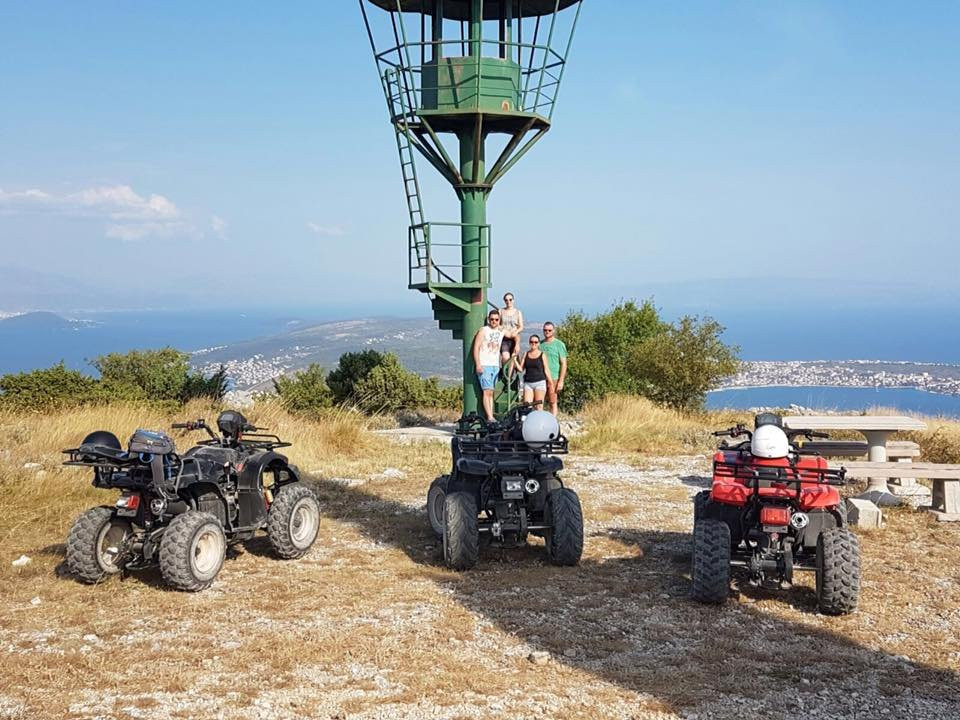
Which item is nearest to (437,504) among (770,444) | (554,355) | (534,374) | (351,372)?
(770,444)

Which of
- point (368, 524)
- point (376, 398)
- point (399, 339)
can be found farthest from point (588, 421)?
point (399, 339)

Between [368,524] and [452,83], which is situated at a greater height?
[452,83]

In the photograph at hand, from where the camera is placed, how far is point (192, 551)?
24.2 feet

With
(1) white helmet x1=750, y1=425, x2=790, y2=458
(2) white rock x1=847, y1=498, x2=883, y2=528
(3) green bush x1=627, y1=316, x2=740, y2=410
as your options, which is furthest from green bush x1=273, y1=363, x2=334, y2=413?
(1) white helmet x1=750, y1=425, x2=790, y2=458

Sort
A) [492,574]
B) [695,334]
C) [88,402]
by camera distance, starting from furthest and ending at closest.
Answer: [695,334]
[88,402]
[492,574]

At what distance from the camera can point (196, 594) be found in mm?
7457

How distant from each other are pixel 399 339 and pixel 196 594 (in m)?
93.1

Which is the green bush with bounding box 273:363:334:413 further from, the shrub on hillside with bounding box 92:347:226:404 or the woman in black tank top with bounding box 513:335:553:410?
the woman in black tank top with bounding box 513:335:553:410

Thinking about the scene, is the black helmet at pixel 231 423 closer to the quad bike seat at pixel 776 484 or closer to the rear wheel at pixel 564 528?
the rear wheel at pixel 564 528

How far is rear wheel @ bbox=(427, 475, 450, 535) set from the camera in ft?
31.2

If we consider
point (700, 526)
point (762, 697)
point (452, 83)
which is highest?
point (452, 83)

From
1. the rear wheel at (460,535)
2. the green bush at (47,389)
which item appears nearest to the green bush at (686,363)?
the green bush at (47,389)

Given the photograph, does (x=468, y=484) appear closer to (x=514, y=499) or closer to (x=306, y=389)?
(x=514, y=499)

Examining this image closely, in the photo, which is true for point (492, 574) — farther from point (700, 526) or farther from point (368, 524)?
point (368, 524)
